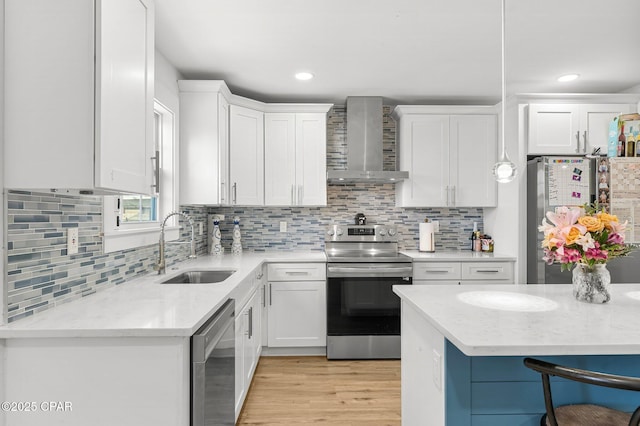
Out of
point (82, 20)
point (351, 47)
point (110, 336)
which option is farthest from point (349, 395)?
point (82, 20)

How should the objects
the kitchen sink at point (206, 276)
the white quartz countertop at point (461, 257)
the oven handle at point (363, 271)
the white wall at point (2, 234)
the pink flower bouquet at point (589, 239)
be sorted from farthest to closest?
the white quartz countertop at point (461, 257) < the oven handle at point (363, 271) < the kitchen sink at point (206, 276) < the pink flower bouquet at point (589, 239) < the white wall at point (2, 234)

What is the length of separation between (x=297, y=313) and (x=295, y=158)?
1.42 m

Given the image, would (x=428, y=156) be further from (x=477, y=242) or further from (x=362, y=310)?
(x=362, y=310)

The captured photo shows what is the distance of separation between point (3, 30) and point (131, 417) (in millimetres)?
1356

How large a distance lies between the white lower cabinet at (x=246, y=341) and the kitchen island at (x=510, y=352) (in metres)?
1.06

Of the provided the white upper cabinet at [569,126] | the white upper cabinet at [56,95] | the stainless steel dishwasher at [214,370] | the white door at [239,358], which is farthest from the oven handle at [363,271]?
the white upper cabinet at [56,95]

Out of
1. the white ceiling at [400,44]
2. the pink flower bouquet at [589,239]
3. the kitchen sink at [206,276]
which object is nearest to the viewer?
the pink flower bouquet at [589,239]

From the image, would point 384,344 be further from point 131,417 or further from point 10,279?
point 10,279

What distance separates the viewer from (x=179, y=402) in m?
1.28

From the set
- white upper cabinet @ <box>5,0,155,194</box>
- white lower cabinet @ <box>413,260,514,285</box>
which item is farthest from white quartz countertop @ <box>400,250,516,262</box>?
white upper cabinet @ <box>5,0,155,194</box>

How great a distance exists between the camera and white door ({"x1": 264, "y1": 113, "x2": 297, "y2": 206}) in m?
3.59

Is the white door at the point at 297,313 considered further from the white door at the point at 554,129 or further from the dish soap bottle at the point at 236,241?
the white door at the point at 554,129

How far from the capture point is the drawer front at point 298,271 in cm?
331

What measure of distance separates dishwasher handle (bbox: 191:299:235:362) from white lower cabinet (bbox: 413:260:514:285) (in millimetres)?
2027
